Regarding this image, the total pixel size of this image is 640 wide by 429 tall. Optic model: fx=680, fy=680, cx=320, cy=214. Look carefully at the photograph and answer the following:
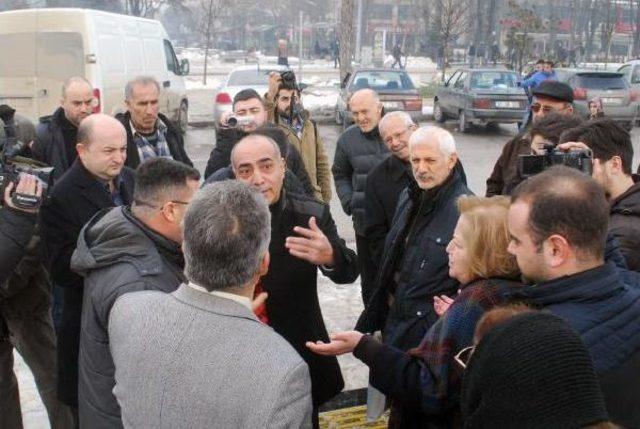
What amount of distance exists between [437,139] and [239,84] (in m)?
12.7

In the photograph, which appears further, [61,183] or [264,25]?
[264,25]

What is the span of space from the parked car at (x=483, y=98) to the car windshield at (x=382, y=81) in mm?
1459

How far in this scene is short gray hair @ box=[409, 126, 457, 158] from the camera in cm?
352

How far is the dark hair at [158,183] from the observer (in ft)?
8.34

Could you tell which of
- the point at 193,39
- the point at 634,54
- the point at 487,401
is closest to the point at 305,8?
the point at 193,39

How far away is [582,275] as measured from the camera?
6.22 feet

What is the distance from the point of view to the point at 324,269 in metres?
3.02

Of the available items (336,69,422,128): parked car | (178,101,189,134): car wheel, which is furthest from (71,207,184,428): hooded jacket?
(336,69,422,128): parked car

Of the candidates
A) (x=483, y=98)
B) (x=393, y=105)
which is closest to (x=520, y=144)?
(x=393, y=105)

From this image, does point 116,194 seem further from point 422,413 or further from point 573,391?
point 573,391

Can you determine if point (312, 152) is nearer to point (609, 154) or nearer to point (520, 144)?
point (520, 144)

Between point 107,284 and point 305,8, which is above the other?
point 305,8

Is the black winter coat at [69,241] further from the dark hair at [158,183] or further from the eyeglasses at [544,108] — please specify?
the eyeglasses at [544,108]

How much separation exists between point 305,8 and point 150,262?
58860 mm
